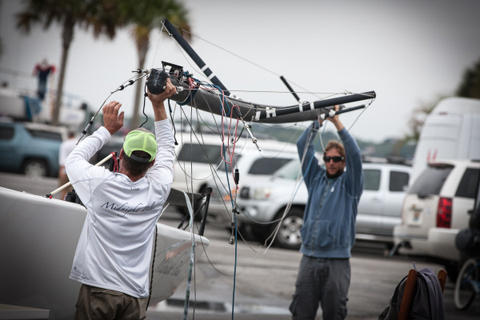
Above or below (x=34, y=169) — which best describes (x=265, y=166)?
above

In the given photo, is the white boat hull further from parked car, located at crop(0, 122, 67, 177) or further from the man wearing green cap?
parked car, located at crop(0, 122, 67, 177)

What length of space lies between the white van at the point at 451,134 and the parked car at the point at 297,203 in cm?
73

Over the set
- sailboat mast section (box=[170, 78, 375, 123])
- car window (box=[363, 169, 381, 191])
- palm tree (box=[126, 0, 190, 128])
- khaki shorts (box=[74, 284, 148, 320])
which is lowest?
khaki shorts (box=[74, 284, 148, 320])

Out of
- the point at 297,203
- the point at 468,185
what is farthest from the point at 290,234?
the point at 468,185

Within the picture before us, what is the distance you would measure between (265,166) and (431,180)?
4355mm

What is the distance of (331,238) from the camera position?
15.3 ft

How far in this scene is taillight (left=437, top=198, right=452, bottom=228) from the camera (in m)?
9.17

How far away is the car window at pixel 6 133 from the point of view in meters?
20.2

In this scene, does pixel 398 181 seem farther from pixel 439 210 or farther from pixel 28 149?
→ pixel 28 149

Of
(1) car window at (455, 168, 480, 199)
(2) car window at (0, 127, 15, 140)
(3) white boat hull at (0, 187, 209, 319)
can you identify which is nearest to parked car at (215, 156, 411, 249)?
(1) car window at (455, 168, 480, 199)

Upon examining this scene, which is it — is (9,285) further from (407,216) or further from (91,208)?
(407,216)

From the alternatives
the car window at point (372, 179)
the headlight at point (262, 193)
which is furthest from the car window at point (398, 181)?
the headlight at point (262, 193)

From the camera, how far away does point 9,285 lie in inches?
138

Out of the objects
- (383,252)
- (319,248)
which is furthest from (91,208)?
(383,252)
